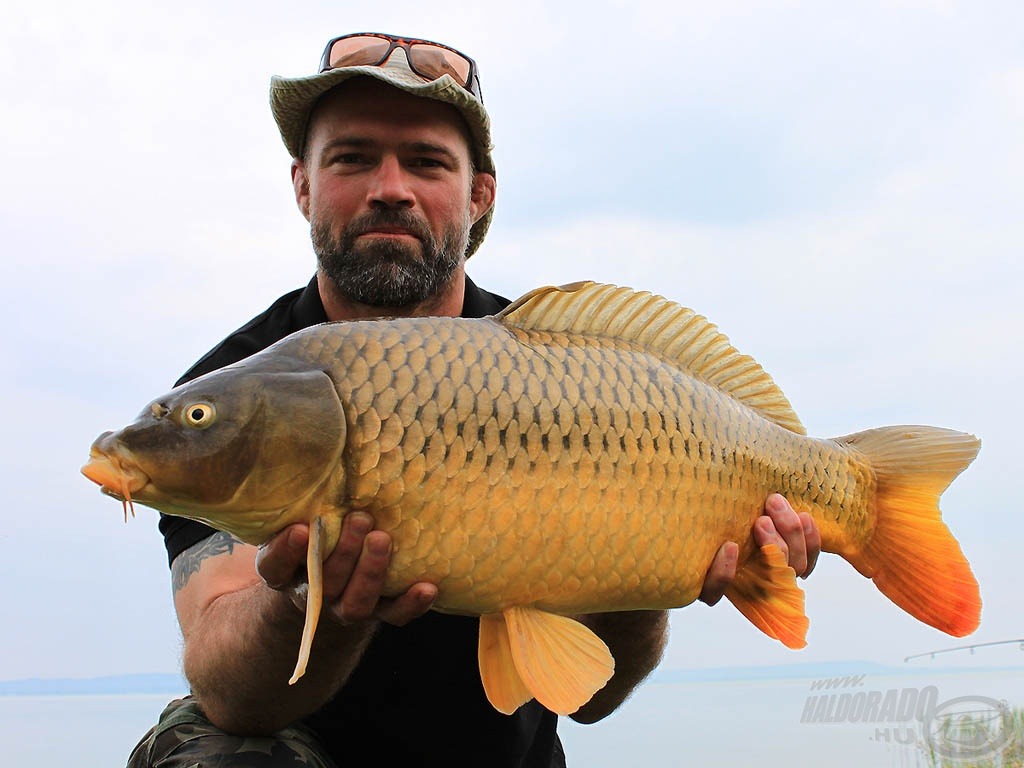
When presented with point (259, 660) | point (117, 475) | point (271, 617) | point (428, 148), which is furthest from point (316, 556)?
point (428, 148)

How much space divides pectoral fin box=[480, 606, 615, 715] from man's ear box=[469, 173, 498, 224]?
162 centimetres

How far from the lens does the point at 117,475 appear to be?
4.54 feet

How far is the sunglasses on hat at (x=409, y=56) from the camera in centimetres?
273

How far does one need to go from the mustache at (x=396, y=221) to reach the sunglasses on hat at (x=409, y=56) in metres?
0.41

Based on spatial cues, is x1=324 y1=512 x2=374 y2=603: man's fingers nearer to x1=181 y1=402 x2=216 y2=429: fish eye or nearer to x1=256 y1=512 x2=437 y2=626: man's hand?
x1=256 y1=512 x2=437 y2=626: man's hand

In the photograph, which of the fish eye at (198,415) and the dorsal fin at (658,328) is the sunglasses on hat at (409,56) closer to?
the dorsal fin at (658,328)

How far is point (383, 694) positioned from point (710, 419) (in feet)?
3.46

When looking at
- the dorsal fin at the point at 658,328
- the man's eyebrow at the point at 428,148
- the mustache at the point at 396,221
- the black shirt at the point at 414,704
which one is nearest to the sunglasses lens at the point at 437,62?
the man's eyebrow at the point at 428,148

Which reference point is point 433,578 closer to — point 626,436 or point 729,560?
point 626,436

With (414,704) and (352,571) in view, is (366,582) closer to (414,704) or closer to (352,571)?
(352,571)

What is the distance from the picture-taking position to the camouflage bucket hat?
259 centimetres

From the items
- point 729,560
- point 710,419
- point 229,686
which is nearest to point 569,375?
point 710,419

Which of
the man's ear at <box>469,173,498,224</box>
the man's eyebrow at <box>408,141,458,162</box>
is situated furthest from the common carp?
the man's ear at <box>469,173,498,224</box>

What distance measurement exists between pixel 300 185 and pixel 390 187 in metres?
0.56
